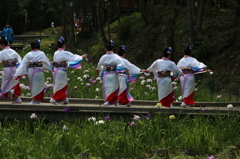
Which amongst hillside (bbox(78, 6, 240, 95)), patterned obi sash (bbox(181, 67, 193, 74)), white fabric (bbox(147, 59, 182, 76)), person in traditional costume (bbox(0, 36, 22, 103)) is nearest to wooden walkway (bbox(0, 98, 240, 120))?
person in traditional costume (bbox(0, 36, 22, 103))

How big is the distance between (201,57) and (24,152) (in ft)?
43.5

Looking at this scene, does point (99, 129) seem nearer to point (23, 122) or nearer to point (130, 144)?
point (130, 144)

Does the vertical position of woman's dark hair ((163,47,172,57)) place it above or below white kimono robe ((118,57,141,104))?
above

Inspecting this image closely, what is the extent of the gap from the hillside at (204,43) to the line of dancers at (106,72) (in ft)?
8.99

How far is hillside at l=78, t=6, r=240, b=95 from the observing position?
18078 mm

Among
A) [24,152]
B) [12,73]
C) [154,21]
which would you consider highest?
[154,21]

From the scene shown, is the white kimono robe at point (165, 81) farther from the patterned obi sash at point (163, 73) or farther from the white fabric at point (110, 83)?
the white fabric at point (110, 83)

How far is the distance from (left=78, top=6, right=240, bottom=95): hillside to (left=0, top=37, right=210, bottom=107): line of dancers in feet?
8.99

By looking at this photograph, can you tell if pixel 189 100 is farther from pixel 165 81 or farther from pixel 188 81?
pixel 165 81

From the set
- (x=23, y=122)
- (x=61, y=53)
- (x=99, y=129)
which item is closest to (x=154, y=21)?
(x=61, y=53)

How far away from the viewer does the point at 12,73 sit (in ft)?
41.0

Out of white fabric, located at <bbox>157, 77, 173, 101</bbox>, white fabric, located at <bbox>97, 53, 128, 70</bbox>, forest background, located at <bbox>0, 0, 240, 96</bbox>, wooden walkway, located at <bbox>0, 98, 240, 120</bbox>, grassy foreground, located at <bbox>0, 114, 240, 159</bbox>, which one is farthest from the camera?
forest background, located at <bbox>0, 0, 240, 96</bbox>

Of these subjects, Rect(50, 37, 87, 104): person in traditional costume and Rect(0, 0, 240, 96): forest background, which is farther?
Rect(0, 0, 240, 96): forest background

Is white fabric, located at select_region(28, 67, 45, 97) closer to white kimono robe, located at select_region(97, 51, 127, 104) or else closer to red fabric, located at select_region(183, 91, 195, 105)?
white kimono robe, located at select_region(97, 51, 127, 104)
